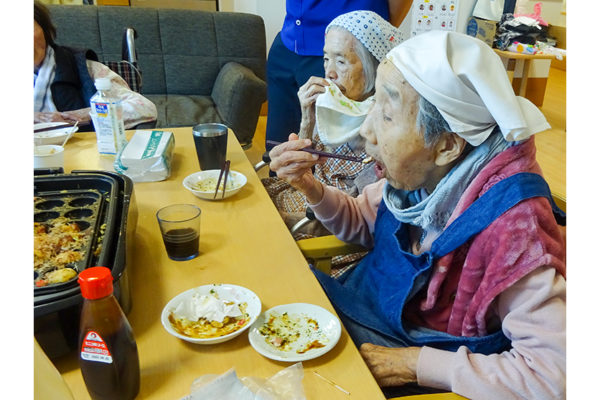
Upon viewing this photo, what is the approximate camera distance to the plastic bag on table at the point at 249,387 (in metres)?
0.73

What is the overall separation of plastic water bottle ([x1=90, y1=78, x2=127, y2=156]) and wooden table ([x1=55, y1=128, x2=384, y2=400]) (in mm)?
76

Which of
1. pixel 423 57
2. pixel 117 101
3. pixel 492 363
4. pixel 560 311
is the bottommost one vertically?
pixel 492 363

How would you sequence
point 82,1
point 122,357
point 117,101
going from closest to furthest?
point 122,357 < point 117,101 < point 82,1

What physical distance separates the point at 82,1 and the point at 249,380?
477 centimetres

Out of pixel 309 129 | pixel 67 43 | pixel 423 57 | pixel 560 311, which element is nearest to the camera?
pixel 560 311

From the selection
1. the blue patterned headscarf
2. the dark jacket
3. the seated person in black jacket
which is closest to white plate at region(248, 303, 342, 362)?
the blue patterned headscarf

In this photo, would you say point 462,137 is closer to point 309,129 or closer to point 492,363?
point 492,363

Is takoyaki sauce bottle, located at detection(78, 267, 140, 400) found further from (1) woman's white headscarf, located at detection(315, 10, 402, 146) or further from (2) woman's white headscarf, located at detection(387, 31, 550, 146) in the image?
(1) woman's white headscarf, located at detection(315, 10, 402, 146)

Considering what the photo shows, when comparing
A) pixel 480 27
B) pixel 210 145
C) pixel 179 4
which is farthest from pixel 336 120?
pixel 480 27

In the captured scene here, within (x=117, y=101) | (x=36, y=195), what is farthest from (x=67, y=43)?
(x=36, y=195)

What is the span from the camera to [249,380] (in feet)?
2.51

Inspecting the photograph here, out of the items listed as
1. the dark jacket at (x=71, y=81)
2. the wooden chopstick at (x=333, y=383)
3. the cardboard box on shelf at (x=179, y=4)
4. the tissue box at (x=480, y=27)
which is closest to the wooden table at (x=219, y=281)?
the wooden chopstick at (x=333, y=383)

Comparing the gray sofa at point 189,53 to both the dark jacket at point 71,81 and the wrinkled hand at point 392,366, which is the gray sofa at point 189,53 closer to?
the dark jacket at point 71,81

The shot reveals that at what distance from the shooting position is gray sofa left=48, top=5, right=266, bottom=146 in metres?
3.55
